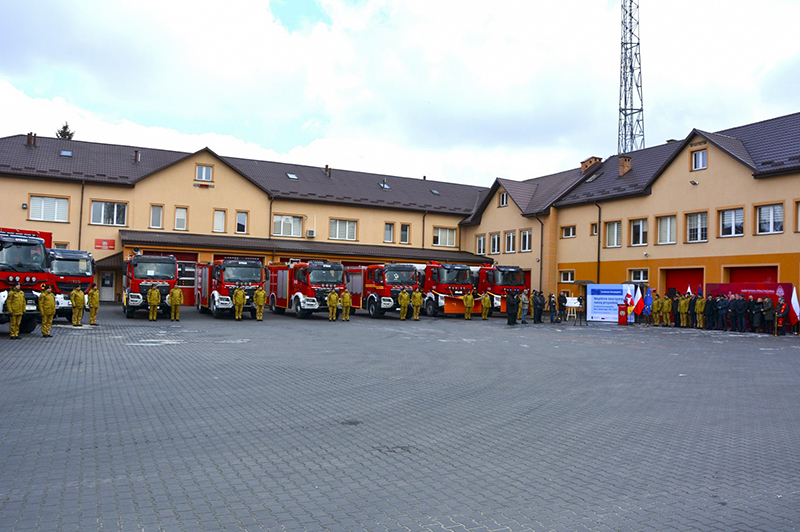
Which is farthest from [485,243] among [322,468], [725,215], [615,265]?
[322,468]

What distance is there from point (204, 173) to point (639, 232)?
2624cm

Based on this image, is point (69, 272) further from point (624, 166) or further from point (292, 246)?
point (624, 166)

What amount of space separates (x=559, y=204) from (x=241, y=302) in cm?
2111

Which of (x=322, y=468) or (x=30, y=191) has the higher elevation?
(x=30, y=191)

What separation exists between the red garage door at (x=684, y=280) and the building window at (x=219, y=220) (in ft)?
87.2

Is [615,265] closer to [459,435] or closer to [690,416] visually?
[690,416]

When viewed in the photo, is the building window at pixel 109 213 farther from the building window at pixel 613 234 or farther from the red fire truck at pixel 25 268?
the building window at pixel 613 234

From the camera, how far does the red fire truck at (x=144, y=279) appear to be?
1071 inches

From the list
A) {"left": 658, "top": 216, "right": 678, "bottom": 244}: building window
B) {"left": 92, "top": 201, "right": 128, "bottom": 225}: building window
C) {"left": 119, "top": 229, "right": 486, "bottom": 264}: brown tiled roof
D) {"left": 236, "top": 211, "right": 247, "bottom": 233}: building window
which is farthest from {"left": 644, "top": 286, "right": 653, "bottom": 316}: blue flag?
{"left": 92, "top": 201, "right": 128, "bottom": 225}: building window

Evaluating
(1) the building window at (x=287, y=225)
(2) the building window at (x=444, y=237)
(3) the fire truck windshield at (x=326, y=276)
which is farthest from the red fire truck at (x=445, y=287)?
(2) the building window at (x=444, y=237)

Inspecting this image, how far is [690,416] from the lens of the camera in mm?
8891

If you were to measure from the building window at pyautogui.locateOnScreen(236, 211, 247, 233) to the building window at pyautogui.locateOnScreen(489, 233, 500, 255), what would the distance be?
17069mm

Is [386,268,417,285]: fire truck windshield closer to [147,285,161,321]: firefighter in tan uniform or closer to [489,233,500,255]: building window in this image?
[147,285,161,321]: firefighter in tan uniform

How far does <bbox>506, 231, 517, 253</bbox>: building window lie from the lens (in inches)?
1738
